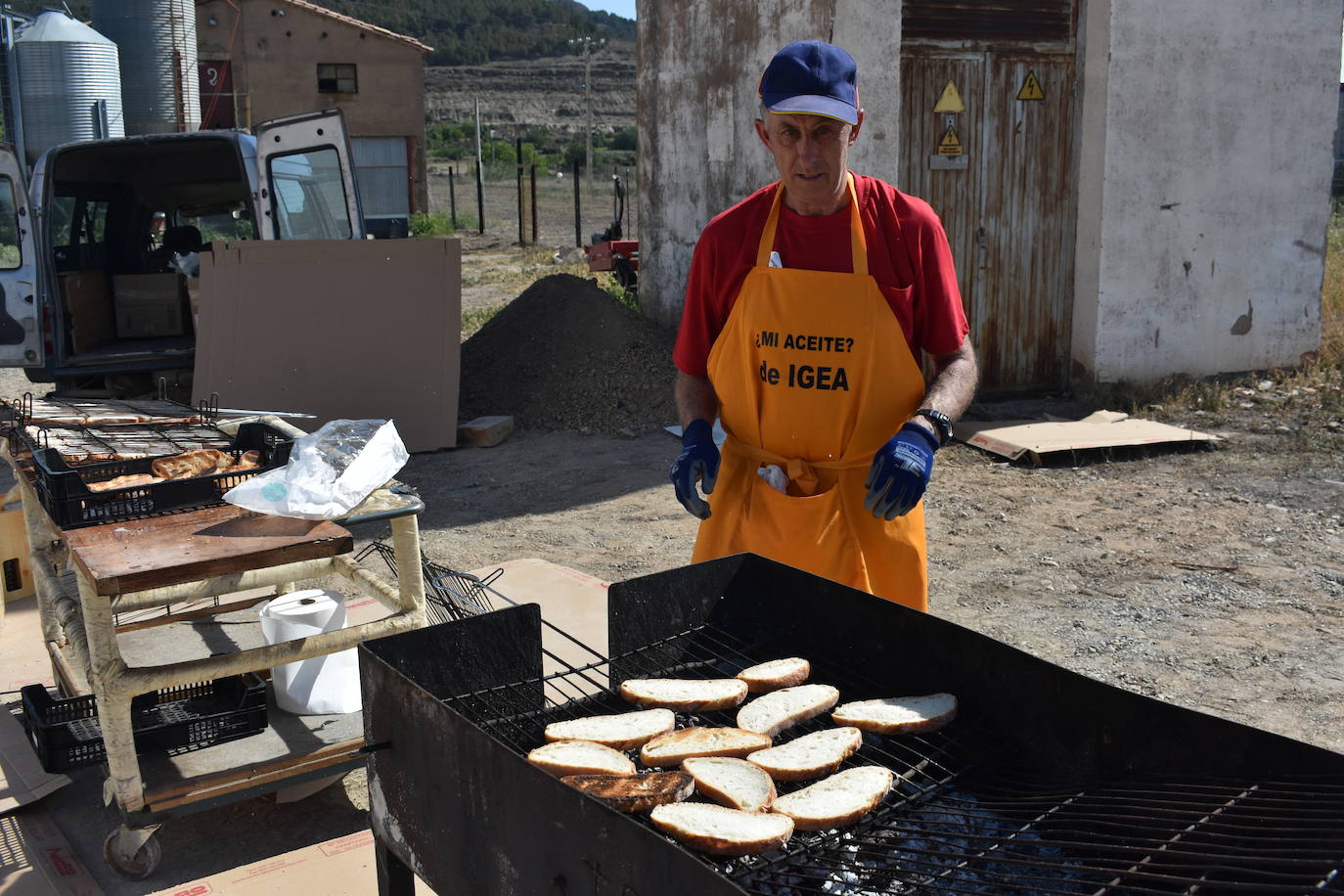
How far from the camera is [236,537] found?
8.79ft

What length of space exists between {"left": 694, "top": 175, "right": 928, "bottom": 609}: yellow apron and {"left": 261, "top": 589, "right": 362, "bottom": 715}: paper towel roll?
1.47 m

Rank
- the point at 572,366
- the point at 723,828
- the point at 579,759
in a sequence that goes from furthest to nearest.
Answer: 1. the point at 572,366
2. the point at 579,759
3. the point at 723,828

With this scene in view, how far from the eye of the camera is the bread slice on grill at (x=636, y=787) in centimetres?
167

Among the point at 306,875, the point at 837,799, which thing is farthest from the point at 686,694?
the point at 306,875

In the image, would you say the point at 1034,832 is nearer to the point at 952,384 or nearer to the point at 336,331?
the point at 952,384

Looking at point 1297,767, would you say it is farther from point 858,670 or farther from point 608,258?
point 608,258

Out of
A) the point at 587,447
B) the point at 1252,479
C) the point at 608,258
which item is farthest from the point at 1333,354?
the point at 608,258

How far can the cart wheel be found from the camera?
306cm

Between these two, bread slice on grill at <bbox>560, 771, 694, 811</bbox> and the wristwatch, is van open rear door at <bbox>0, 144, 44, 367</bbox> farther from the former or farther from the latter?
bread slice on grill at <bbox>560, 771, 694, 811</bbox>

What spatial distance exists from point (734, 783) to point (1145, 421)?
6817 mm

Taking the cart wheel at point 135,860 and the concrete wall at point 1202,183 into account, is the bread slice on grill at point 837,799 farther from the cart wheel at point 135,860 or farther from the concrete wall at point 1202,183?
the concrete wall at point 1202,183

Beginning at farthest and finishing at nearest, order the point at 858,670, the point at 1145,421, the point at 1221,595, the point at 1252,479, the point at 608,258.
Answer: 1. the point at 608,258
2. the point at 1145,421
3. the point at 1252,479
4. the point at 1221,595
5. the point at 858,670

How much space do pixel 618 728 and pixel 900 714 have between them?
491 millimetres

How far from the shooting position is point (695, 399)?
9.30 ft
